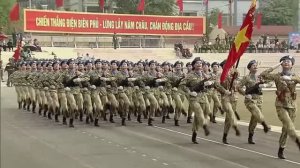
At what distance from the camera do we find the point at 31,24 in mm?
51000

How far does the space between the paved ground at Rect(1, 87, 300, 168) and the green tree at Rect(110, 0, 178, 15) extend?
216 ft

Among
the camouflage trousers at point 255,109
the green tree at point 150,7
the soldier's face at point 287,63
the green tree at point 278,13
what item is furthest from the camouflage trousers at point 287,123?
the green tree at point 278,13

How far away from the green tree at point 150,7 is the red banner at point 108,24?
24.4 metres

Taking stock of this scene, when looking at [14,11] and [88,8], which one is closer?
[14,11]

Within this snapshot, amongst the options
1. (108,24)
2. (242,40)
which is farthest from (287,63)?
(108,24)

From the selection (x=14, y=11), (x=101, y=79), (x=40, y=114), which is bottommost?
(x=40, y=114)

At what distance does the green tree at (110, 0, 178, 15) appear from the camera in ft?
276

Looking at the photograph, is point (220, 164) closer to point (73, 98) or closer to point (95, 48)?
point (73, 98)

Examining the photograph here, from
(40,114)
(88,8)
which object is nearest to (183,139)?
(40,114)

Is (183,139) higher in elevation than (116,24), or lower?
lower

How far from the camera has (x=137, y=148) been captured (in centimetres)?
1389

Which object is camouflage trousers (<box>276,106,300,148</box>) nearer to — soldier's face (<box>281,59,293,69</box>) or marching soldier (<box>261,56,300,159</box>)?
marching soldier (<box>261,56,300,159</box>)

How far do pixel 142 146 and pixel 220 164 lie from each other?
10.0 feet

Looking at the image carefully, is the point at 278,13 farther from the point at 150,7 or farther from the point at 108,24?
the point at 108,24
